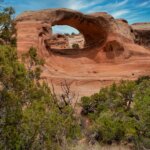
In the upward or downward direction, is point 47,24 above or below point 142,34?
above

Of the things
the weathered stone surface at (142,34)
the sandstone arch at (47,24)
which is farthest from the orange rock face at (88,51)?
the weathered stone surface at (142,34)

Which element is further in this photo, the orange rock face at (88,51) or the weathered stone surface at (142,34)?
the weathered stone surface at (142,34)

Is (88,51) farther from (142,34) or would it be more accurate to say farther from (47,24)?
(142,34)

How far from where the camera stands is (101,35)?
3055 cm

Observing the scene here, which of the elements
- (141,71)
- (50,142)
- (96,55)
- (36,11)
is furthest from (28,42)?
(50,142)

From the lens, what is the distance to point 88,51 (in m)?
30.6

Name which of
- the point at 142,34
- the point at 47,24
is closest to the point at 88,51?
the point at 47,24

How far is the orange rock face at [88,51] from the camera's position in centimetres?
2570

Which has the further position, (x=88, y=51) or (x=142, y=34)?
(x=142, y=34)

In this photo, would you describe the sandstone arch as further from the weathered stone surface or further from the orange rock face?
the weathered stone surface

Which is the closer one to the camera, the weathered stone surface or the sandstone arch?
the sandstone arch

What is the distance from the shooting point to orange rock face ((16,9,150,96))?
2570cm

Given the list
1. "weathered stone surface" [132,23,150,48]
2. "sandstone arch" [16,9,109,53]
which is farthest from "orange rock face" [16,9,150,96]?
"weathered stone surface" [132,23,150,48]

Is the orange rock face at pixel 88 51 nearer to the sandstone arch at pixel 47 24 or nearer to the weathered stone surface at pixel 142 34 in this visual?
the sandstone arch at pixel 47 24
